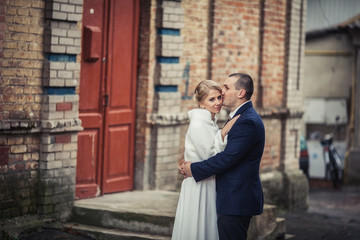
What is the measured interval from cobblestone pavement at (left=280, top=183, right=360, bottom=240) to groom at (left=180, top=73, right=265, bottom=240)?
390 centimetres

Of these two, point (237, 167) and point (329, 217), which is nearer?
point (237, 167)

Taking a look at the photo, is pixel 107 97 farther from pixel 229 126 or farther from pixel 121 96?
pixel 229 126

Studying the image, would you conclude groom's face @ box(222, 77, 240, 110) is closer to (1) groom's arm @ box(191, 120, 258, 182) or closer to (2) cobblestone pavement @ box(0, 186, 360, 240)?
(1) groom's arm @ box(191, 120, 258, 182)

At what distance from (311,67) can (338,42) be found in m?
0.98

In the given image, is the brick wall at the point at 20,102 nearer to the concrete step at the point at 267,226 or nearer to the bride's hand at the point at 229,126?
the concrete step at the point at 267,226

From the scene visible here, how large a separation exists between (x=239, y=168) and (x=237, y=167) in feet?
0.06

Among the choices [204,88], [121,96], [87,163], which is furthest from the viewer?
[121,96]

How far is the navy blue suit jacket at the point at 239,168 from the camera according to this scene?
568cm

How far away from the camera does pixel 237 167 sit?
18.9ft

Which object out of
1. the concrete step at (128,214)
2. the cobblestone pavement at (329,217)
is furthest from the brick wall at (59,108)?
the cobblestone pavement at (329,217)

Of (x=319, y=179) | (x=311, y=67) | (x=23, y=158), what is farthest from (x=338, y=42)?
(x=23, y=158)

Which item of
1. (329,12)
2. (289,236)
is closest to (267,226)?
(289,236)

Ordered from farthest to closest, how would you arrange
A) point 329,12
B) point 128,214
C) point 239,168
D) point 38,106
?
point 329,12
point 128,214
point 38,106
point 239,168

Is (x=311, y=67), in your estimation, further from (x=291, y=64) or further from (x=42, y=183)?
(x=42, y=183)
